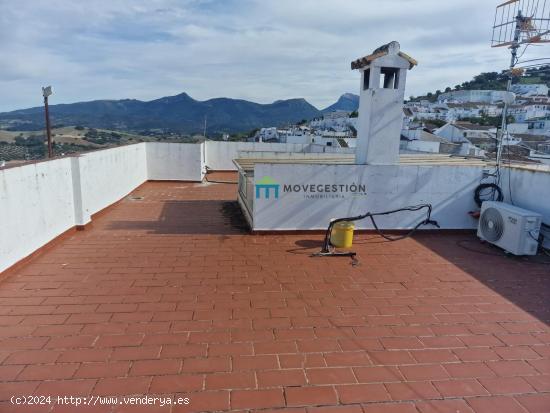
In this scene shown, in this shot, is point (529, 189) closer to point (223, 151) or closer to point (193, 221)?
point (193, 221)

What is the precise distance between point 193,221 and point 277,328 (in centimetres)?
506

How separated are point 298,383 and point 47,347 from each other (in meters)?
2.44

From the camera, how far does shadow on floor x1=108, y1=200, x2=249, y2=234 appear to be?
300 inches

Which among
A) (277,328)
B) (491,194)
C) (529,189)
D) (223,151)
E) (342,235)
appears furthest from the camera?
(223,151)

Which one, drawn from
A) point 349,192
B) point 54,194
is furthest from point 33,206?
point 349,192

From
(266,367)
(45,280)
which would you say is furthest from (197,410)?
(45,280)

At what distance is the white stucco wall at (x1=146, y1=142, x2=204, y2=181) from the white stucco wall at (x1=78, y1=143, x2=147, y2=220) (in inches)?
48.3

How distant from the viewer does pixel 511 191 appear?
740cm

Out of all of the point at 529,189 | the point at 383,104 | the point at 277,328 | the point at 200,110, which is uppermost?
the point at 200,110

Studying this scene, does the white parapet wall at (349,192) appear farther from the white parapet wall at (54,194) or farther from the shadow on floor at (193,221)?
the white parapet wall at (54,194)

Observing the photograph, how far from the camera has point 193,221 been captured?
8.40m

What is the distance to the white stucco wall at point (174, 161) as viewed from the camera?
48.5ft

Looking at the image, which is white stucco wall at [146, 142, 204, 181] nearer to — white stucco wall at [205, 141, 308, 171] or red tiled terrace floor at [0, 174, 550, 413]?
white stucco wall at [205, 141, 308, 171]

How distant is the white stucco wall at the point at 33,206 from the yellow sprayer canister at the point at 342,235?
198 inches
